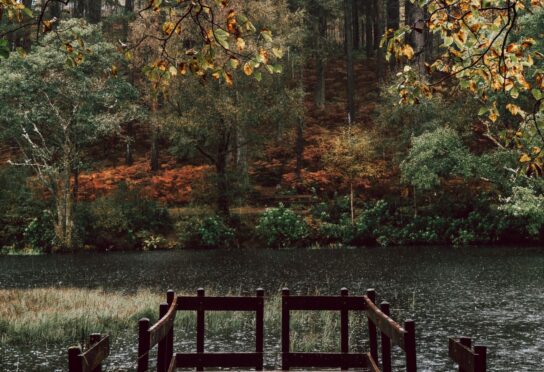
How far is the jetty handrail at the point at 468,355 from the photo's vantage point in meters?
4.97

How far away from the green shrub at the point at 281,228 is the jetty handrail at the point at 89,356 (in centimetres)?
3596

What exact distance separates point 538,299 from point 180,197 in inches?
1179

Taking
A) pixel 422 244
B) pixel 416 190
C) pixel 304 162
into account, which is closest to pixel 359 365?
pixel 422 244

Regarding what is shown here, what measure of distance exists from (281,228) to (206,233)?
15.4ft

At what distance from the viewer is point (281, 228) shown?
41531 mm

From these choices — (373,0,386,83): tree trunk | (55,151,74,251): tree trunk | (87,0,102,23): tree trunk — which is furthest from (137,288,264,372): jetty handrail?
(87,0,102,23): tree trunk

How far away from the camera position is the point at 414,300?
20734 millimetres

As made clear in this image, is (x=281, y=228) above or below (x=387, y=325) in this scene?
above

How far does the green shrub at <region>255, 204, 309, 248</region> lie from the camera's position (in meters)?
41.5

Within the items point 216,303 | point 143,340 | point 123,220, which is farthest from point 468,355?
point 123,220

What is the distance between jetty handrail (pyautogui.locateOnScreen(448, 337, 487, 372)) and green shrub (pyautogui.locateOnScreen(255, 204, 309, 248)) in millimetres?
35687

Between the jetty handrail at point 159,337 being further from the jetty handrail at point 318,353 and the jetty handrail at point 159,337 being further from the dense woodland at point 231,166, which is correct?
the dense woodland at point 231,166

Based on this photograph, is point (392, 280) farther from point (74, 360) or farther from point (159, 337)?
point (74, 360)

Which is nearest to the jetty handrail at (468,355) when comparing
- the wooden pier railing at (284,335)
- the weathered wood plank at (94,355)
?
the wooden pier railing at (284,335)
